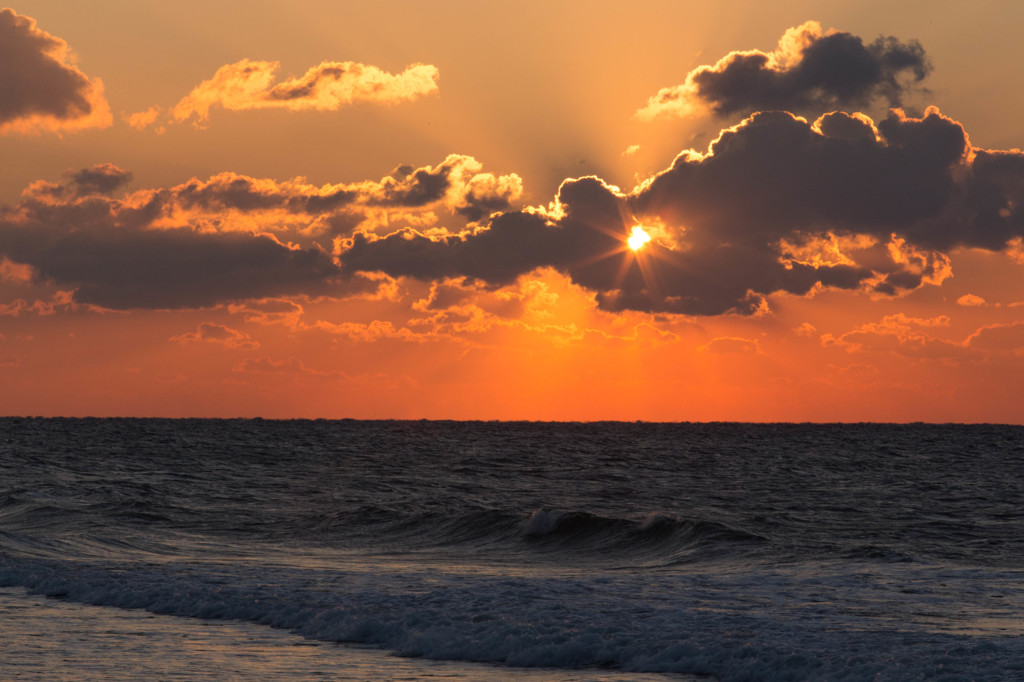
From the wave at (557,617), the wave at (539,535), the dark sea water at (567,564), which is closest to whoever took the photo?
the wave at (557,617)

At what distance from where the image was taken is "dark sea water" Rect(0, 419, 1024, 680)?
15.7 meters

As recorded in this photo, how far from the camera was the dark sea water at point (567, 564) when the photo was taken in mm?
15727

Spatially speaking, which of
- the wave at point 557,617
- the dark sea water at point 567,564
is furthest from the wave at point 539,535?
the wave at point 557,617

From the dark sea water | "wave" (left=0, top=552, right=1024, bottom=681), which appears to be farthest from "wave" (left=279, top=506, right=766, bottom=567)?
"wave" (left=0, top=552, right=1024, bottom=681)

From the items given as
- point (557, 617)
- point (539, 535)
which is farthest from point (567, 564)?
point (557, 617)

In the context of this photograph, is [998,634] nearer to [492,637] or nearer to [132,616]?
[492,637]

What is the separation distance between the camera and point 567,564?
27.4 m

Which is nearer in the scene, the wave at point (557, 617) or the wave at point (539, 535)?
the wave at point (557, 617)

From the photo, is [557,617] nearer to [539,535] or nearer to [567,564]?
[567,564]

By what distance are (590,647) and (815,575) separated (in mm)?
9745

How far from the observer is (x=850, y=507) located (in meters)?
40.8

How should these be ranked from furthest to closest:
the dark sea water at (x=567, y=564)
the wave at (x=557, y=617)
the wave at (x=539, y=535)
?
1. the wave at (x=539, y=535)
2. the dark sea water at (x=567, y=564)
3. the wave at (x=557, y=617)

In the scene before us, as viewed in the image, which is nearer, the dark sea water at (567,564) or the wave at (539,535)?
the dark sea water at (567,564)

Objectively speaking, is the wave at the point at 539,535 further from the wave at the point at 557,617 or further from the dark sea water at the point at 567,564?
the wave at the point at 557,617
